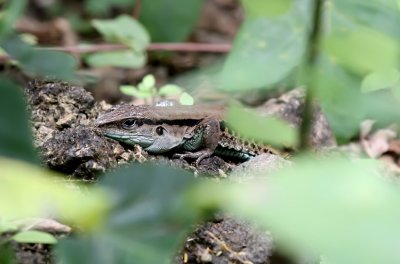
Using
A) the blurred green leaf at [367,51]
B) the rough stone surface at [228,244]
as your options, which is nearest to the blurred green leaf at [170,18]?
the rough stone surface at [228,244]

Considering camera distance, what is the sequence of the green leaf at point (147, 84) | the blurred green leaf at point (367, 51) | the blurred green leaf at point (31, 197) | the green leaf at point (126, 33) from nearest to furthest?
the blurred green leaf at point (31, 197)
the blurred green leaf at point (367, 51)
the green leaf at point (147, 84)
the green leaf at point (126, 33)

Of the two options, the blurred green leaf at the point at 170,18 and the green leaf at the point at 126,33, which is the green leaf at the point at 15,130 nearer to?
the green leaf at the point at 126,33

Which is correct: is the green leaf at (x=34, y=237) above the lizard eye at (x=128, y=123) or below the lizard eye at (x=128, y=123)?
below

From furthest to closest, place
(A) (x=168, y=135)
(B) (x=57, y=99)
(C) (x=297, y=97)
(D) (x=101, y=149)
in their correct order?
(C) (x=297, y=97), (A) (x=168, y=135), (B) (x=57, y=99), (D) (x=101, y=149)

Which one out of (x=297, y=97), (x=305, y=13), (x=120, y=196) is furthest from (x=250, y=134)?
(x=297, y=97)

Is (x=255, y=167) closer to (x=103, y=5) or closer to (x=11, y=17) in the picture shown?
(x=11, y=17)

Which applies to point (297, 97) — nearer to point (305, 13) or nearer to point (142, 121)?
point (142, 121)
